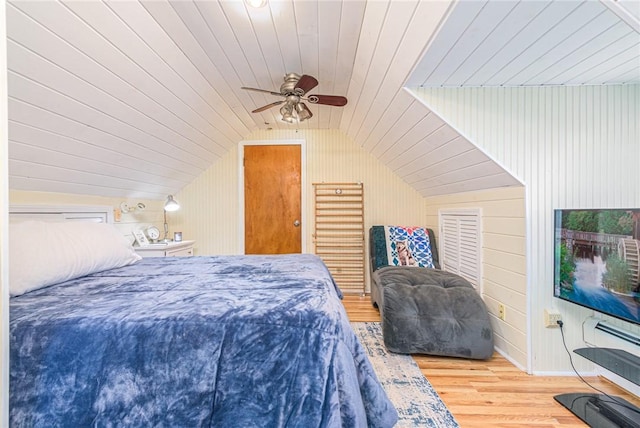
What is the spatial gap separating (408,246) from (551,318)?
60.2 inches

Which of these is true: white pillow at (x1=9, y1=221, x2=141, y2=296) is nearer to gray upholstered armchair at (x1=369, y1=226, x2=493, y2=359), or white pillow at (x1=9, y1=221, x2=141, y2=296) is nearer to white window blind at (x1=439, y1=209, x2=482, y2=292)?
gray upholstered armchair at (x1=369, y1=226, x2=493, y2=359)

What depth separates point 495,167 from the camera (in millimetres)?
1958

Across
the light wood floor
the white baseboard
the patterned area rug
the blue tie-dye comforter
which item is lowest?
the light wood floor

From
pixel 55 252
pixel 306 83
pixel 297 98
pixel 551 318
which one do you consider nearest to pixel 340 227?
pixel 297 98

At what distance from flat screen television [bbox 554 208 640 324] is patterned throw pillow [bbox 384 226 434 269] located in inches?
56.0

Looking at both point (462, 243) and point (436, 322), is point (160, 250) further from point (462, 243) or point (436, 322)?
point (462, 243)

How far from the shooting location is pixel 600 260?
1477mm

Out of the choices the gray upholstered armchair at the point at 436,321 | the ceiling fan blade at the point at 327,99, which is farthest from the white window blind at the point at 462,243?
the ceiling fan blade at the point at 327,99

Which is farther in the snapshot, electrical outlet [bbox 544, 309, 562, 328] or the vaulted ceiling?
electrical outlet [bbox 544, 309, 562, 328]

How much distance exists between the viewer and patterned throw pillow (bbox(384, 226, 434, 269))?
314 cm

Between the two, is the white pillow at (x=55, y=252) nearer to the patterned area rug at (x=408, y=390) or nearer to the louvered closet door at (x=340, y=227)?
the patterned area rug at (x=408, y=390)

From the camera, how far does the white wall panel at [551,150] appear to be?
179 cm

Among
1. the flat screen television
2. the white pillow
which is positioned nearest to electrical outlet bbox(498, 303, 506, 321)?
the flat screen television

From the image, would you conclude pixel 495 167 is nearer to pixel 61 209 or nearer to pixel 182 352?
pixel 182 352
